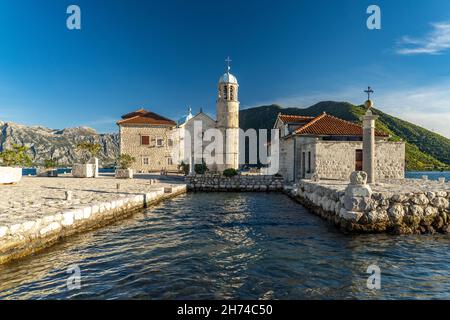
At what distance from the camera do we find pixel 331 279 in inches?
246

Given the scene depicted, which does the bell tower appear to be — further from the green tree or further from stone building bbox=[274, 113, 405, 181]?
the green tree

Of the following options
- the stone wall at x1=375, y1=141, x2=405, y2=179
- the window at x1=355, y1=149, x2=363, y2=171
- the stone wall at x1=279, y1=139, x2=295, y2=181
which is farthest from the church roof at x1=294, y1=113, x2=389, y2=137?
the stone wall at x1=375, y1=141, x2=405, y2=179

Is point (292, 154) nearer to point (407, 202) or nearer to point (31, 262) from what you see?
point (407, 202)

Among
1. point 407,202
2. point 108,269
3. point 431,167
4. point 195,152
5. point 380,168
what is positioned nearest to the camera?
point 108,269

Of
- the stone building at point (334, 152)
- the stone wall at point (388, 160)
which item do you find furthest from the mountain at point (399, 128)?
the stone wall at point (388, 160)

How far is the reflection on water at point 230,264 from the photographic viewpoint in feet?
18.2

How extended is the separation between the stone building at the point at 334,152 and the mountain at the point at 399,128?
316 ft

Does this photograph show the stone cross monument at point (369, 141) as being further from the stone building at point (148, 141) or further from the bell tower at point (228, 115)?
the stone building at point (148, 141)

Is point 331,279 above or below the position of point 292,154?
below

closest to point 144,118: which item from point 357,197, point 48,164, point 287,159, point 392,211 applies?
point 48,164

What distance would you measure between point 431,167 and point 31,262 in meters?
142

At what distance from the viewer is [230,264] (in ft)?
23.5

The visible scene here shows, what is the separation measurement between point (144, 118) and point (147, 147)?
4.74m

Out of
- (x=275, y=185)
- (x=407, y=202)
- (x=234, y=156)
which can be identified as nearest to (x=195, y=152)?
(x=234, y=156)
